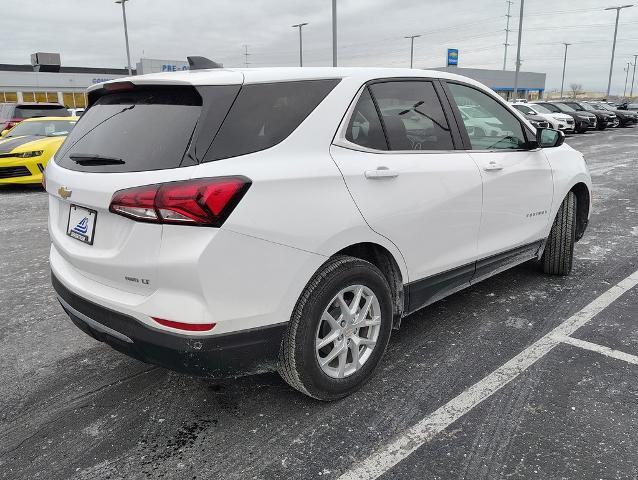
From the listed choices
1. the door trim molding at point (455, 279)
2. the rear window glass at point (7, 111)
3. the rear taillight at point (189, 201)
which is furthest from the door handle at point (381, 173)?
the rear window glass at point (7, 111)

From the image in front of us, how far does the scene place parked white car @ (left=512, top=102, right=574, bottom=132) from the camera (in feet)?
74.3

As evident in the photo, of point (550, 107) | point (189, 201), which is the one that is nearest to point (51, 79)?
point (550, 107)

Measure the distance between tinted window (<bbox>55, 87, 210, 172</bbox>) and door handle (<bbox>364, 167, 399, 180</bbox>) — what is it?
91cm

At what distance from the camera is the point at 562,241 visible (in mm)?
4602

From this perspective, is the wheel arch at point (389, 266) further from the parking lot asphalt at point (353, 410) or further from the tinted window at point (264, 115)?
the tinted window at point (264, 115)

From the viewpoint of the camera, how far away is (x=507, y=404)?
2793mm

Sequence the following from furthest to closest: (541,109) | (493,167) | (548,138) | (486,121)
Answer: (541,109)
(548,138)
(486,121)
(493,167)

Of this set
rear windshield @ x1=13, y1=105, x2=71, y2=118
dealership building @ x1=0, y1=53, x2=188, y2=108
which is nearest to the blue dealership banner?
dealership building @ x1=0, y1=53, x2=188, y2=108

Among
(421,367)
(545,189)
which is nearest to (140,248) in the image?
(421,367)

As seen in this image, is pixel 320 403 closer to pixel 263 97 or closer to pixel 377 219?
pixel 377 219

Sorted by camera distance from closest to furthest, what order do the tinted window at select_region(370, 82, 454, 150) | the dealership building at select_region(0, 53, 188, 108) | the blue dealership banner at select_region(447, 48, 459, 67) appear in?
the tinted window at select_region(370, 82, 454, 150)
the dealership building at select_region(0, 53, 188, 108)
the blue dealership banner at select_region(447, 48, 459, 67)

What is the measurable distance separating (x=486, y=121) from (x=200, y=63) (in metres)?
2.08

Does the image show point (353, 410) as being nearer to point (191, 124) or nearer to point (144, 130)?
point (191, 124)

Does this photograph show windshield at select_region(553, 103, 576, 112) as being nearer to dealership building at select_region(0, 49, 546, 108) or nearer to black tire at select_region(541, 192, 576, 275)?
dealership building at select_region(0, 49, 546, 108)
